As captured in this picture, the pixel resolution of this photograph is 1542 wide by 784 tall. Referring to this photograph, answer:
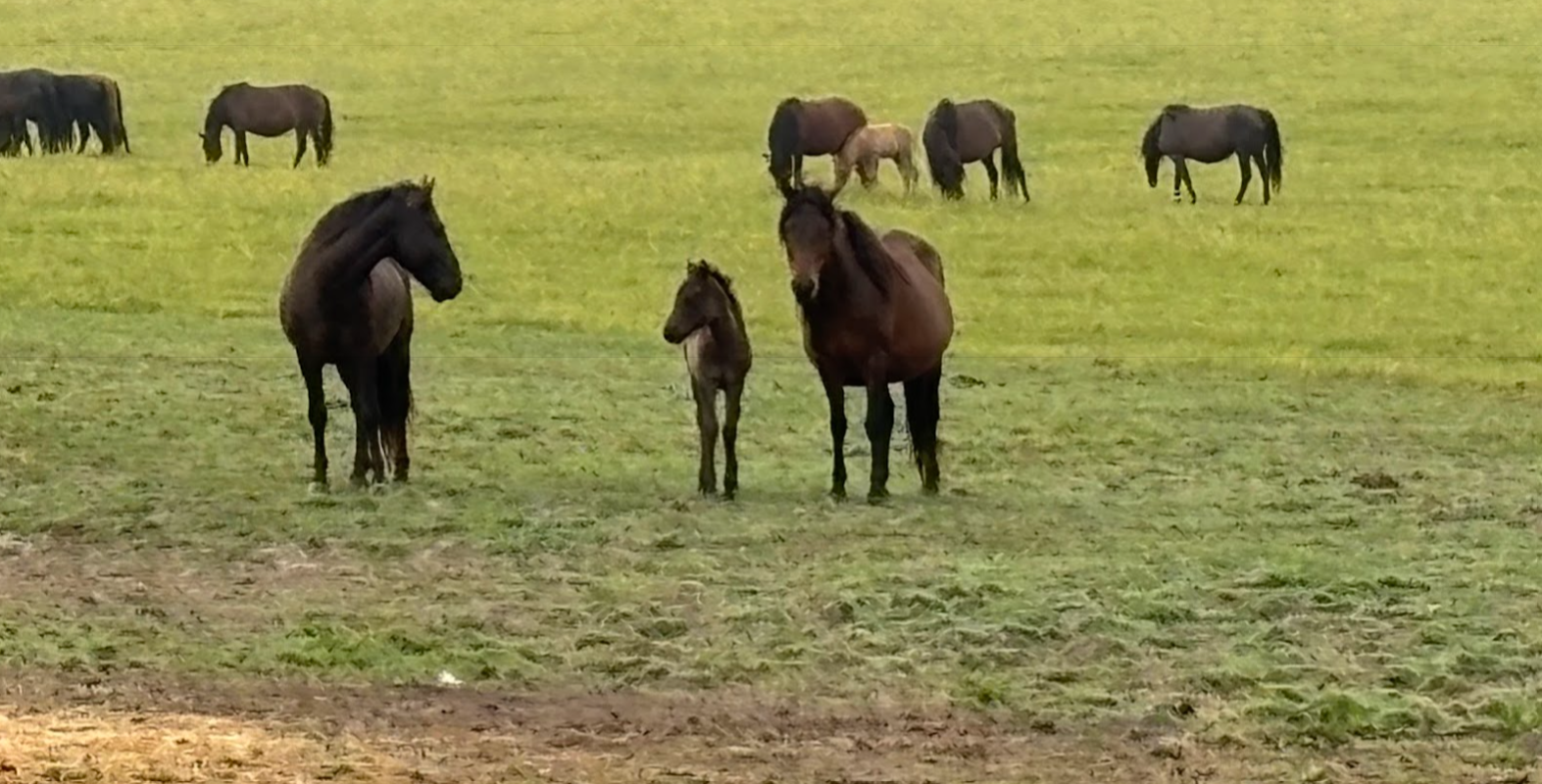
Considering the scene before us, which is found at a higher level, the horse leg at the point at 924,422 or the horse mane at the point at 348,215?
the horse mane at the point at 348,215

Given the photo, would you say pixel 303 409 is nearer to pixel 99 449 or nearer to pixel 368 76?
pixel 99 449

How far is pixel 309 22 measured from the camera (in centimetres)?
5100

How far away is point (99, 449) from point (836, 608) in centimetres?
544

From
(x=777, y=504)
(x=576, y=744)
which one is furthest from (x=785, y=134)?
(x=576, y=744)

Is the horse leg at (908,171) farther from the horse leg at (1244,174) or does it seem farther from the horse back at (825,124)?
the horse leg at (1244,174)

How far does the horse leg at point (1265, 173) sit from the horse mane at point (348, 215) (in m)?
18.7

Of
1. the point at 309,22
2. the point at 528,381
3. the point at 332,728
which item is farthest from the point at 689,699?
the point at 309,22

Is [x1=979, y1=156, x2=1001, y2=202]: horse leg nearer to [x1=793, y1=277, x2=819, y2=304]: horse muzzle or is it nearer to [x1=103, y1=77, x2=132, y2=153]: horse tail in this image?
[x1=103, y1=77, x2=132, y2=153]: horse tail

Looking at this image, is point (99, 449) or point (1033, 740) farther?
point (99, 449)

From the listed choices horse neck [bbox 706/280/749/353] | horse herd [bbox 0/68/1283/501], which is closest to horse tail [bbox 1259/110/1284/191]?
horse herd [bbox 0/68/1283/501]

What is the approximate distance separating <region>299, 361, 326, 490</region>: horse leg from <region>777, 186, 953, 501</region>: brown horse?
2407 millimetres

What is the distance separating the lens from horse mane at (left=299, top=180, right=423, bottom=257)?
38.3ft

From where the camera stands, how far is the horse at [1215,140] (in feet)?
98.7

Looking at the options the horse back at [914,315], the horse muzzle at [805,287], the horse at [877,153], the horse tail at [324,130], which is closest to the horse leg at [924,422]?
the horse back at [914,315]
